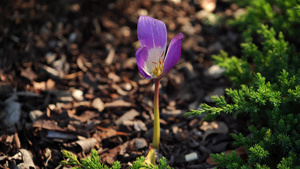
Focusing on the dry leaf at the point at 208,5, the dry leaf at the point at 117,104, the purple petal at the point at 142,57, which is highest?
the dry leaf at the point at 208,5

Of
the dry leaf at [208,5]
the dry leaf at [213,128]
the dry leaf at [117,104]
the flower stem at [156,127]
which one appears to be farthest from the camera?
the dry leaf at [208,5]

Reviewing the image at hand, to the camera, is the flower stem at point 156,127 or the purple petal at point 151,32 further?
the flower stem at point 156,127

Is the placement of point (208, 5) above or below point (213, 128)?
above

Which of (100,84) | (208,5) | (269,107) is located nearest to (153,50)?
(269,107)

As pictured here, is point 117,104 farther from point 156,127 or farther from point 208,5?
point 208,5

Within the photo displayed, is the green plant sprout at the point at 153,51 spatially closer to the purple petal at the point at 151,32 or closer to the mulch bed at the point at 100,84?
the purple petal at the point at 151,32

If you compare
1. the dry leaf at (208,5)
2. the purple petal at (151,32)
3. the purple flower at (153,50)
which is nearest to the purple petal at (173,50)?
the purple flower at (153,50)

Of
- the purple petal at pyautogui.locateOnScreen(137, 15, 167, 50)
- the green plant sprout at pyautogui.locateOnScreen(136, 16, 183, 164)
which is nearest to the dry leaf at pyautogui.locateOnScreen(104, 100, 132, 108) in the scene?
the green plant sprout at pyautogui.locateOnScreen(136, 16, 183, 164)
